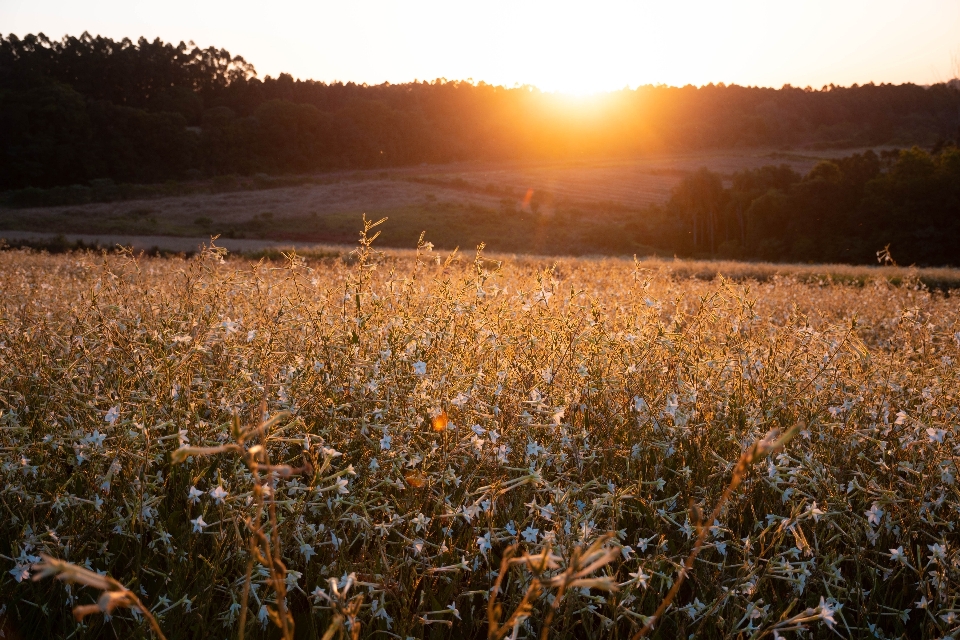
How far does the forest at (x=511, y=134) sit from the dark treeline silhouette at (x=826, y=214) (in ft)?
0.42

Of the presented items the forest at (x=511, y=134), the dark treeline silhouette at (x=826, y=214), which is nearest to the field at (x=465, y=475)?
the forest at (x=511, y=134)

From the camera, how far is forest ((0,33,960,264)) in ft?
176

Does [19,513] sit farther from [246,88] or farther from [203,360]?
[246,88]

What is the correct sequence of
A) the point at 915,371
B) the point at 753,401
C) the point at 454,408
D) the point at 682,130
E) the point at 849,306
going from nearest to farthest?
the point at 454,408 → the point at 753,401 → the point at 915,371 → the point at 849,306 → the point at 682,130

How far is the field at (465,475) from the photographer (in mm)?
2643

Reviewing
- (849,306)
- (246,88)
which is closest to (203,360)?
(849,306)

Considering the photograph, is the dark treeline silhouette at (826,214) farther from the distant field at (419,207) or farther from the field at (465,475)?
the field at (465,475)

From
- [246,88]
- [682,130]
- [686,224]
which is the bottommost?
[686,224]

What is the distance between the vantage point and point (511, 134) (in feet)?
325

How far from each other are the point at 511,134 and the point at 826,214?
53.1m

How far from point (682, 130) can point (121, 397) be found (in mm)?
108862

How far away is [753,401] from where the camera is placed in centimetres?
411

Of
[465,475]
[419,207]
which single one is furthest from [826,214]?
[465,475]

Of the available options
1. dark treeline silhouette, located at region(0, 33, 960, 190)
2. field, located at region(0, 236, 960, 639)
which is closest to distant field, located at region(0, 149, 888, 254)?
dark treeline silhouette, located at region(0, 33, 960, 190)
